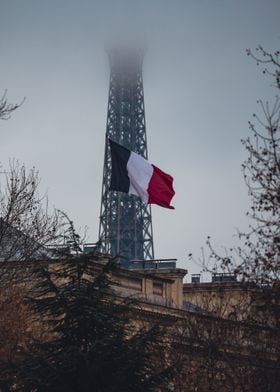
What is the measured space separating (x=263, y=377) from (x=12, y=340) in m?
11.9

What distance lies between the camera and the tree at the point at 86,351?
1071 inches

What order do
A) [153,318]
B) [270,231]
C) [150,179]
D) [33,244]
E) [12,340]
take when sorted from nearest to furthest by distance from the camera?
[270,231] → [12,340] → [33,244] → [150,179] → [153,318]

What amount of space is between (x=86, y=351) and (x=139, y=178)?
20.7 m

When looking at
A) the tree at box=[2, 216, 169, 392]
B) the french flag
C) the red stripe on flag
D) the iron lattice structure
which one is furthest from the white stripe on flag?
the iron lattice structure

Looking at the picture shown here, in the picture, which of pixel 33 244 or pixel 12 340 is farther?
pixel 33 244

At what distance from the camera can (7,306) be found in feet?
125

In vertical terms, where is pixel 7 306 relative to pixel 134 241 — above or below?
below

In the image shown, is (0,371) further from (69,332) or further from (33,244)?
(33,244)

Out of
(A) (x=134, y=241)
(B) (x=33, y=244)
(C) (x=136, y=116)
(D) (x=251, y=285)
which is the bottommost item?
(D) (x=251, y=285)

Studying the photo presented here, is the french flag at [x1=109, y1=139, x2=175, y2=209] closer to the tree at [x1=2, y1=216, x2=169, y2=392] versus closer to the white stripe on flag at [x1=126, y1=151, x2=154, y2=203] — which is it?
the white stripe on flag at [x1=126, y1=151, x2=154, y2=203]

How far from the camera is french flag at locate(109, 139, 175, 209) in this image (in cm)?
4766

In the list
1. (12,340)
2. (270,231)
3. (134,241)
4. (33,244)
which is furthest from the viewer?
(134,241)

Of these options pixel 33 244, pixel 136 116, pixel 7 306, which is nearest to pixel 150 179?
pixel 33 244

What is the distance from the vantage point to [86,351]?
27.7 metres
